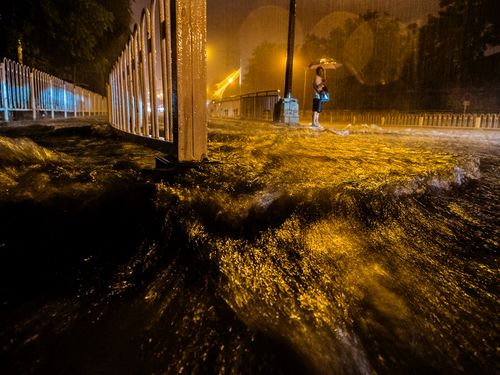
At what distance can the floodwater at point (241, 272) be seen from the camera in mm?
1288

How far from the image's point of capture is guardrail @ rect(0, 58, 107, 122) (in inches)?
403

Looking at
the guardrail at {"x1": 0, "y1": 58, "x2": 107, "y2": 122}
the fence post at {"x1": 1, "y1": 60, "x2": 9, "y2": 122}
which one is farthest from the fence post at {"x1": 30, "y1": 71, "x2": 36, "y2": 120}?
the fence post at {"x1": 1, "y1": 60, "x2": 9, "y2": 122}

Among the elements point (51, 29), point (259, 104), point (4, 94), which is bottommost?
point (4, 94)

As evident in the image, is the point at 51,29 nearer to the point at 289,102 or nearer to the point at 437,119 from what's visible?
the point at 289,102

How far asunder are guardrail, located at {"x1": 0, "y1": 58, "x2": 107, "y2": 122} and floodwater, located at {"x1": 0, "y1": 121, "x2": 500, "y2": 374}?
9.41 meters

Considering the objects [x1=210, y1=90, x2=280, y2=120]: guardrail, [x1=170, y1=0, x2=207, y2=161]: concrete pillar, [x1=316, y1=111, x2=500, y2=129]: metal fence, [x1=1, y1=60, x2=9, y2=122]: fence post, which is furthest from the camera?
[x1=316, y1=111, x2=500, y2=129]: metal fence

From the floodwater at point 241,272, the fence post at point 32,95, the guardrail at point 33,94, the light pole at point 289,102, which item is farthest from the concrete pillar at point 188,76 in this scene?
the fence post at point 32,95

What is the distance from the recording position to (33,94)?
1180 centimetres

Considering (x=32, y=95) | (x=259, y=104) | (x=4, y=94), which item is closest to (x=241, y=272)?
(x=4, y=94)

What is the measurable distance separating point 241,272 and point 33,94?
13.6 m

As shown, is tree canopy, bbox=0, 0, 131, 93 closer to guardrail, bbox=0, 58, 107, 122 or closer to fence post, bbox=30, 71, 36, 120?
guardrail, bbox=0, 58, 107, 122

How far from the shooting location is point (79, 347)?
1264 millimetres

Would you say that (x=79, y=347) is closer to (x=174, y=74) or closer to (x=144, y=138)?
(x=174, y=74)

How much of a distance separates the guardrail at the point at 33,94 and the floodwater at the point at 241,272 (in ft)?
30.9
